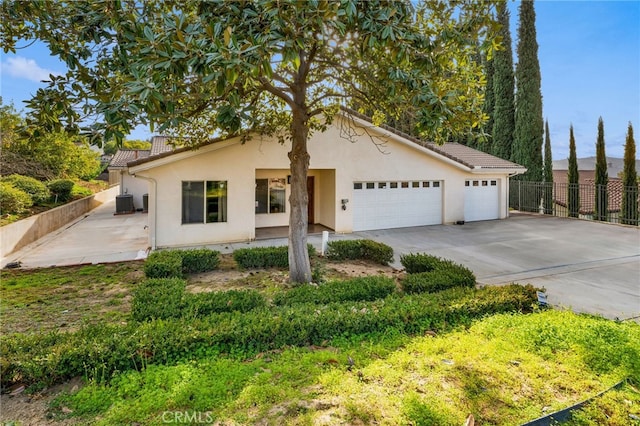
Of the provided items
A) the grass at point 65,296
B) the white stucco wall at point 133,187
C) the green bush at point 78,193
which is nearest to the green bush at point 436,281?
the grass at point 65,296

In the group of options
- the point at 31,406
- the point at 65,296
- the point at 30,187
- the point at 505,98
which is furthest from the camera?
the point at 505,98

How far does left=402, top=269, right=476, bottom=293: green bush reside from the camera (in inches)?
257

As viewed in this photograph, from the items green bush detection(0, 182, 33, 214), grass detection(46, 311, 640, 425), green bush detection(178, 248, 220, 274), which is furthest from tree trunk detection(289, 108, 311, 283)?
green bush detection(0, 182, 33, 214)

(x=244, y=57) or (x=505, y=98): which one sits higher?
(x=505, y=98)

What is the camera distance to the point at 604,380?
3.79m

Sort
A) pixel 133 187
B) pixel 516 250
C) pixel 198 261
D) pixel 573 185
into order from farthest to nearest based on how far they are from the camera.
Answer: pixel 133 187
pixel 573 185
pixel 516 250
pixel 198 261

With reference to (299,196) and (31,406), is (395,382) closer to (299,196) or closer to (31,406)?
(31,406)

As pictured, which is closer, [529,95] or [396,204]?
[396,204]

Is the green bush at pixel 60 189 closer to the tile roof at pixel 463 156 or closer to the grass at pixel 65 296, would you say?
the grass at pixel 65 296

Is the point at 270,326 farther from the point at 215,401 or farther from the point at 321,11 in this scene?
the point at 321,11

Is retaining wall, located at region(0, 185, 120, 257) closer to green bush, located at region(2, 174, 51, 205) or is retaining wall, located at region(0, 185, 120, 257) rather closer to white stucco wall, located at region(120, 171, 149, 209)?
green bush, located at region(2, 174, 51, 205)

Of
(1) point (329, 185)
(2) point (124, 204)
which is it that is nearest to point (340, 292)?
(1) point (329, 185)

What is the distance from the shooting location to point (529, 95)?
22.5 metres

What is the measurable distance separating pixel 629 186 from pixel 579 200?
226 centimetres
